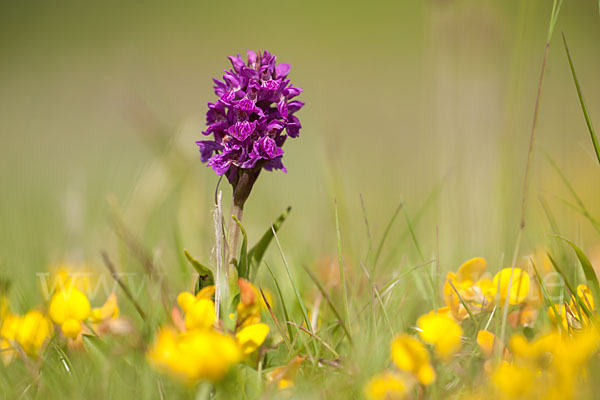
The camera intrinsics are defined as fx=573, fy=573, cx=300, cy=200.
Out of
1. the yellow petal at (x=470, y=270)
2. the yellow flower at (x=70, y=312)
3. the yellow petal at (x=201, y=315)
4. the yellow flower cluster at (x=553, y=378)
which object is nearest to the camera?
the yellow flower cluster at (x=553, y=378)

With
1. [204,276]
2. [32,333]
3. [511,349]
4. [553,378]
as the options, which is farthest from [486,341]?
[32,333]

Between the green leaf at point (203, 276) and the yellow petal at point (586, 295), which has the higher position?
the green leaf at point (203, 276)

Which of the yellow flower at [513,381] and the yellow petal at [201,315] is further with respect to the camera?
the yellow petal at [201,315]

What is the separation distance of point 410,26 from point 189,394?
9.82 metres

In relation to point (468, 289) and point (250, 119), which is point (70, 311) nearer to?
point (250, 119)

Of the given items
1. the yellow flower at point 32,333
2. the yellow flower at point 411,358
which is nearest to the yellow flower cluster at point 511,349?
the yellow flower at point 411,358

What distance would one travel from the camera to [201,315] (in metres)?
0.82

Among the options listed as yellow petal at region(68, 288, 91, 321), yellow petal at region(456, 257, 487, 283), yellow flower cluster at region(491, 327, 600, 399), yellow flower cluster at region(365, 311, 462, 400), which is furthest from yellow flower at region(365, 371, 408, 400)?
yellow petal at region(68, 288, 91, 321)

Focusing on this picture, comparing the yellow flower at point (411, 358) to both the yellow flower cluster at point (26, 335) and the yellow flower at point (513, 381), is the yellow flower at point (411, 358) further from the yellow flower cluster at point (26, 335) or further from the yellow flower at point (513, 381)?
the yellow flower cluster at point (26, 335)

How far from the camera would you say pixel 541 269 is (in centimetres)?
126

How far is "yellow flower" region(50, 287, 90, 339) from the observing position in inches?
36.5

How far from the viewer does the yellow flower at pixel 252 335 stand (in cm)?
84

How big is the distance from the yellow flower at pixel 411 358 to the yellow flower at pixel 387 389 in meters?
0.02

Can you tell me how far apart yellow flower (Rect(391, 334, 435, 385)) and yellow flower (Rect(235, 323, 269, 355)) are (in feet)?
0.69
